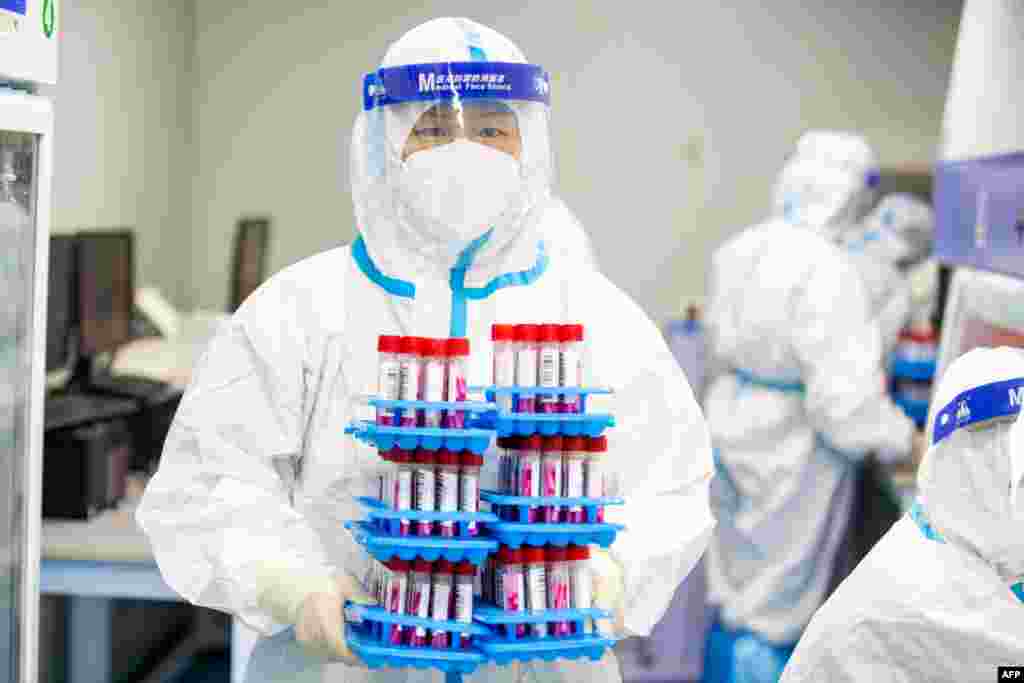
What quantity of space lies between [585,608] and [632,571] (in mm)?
135

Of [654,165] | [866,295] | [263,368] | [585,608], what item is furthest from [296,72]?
[866,295]

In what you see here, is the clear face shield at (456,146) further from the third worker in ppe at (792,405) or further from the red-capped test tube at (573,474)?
the third worker in ppe at (792,405)

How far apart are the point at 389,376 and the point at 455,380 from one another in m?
0.07

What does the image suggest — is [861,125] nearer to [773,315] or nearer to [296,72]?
[773,315]

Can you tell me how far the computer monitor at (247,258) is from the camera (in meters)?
3.30

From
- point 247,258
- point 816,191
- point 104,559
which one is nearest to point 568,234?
point 816,191

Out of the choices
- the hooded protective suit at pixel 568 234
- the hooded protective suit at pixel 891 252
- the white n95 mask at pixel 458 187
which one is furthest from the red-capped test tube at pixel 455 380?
the hooded protective suit at pixel 891 252

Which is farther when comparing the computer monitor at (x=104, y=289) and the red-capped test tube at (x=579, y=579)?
the computer monitor at (x=104, y=289)

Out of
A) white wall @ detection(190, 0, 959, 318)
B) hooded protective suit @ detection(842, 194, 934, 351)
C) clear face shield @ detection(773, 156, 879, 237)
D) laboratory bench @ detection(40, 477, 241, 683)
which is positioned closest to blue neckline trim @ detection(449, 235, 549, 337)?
white wall @ detection(190, 0, 959, 318)

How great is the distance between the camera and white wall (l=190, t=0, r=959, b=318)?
211cm

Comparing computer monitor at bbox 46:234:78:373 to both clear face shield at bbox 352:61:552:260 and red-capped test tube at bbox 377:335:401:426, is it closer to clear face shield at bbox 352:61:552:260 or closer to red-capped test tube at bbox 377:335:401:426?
clear face shield at bbox 352:61:552:260

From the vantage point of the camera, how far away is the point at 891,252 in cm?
379

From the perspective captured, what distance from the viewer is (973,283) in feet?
7.34

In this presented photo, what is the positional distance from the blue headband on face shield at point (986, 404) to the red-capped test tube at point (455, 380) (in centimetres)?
57
